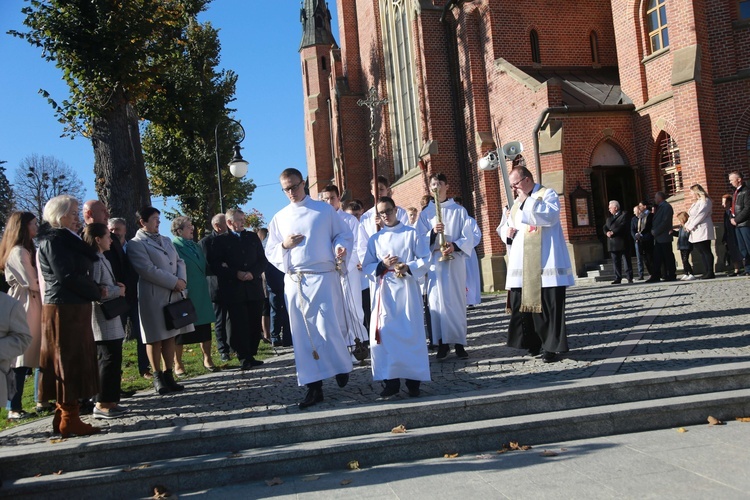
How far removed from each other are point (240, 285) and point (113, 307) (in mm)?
2891

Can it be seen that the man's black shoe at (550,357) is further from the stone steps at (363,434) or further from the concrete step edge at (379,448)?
the concrete step edge at (379,448)

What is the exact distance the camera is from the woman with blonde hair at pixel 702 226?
617 inches

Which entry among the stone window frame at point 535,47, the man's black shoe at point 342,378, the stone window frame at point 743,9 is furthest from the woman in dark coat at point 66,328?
the stone window frame at point 535,47

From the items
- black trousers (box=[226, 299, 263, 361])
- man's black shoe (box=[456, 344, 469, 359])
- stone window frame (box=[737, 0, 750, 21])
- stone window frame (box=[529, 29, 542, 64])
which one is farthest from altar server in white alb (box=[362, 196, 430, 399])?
stone window frame (box=[529, 29, 542, 64])

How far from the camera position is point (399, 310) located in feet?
22.5

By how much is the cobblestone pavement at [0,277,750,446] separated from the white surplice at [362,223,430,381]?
37 cm

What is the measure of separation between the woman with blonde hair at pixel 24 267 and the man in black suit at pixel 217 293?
113 inches

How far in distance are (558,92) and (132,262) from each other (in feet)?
50.2

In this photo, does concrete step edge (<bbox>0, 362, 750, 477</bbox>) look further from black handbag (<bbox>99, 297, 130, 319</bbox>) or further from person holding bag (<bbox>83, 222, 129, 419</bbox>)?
black handbag (<bbox>99, 297, 130, 319</bbox>)

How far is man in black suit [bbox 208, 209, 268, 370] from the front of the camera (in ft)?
32.0

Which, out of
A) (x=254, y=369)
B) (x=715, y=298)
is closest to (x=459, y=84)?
(x=715, y=298)

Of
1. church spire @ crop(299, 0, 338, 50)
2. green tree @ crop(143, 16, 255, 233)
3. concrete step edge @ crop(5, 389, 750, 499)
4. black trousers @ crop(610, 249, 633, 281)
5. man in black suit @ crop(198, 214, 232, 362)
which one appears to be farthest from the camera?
church spire @ crop(299, 0, 338, 50)

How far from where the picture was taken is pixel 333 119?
1409 inches

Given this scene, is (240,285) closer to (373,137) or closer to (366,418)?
(366,418)
